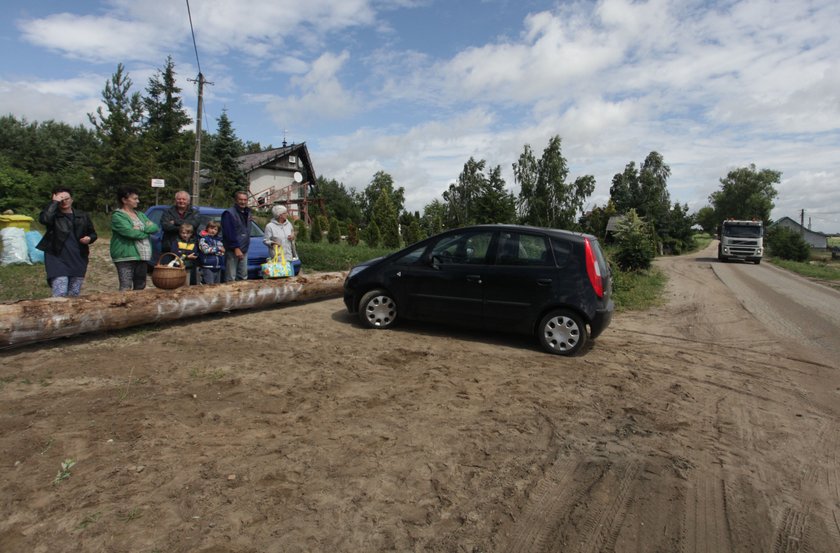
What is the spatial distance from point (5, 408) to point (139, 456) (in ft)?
5.14

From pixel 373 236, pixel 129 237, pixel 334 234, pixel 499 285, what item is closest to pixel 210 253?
pixel 129 237

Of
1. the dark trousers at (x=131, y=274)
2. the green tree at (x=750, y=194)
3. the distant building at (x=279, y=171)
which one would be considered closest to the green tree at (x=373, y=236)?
the dark trousers at (x=131, y=274)

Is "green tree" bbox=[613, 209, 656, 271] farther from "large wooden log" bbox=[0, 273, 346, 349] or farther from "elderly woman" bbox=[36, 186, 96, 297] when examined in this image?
"elderly woman" bbox=[36, 186, 96, 297]

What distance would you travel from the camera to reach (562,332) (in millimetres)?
5852

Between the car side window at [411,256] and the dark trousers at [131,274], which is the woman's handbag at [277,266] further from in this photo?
the car side window at [411,256]

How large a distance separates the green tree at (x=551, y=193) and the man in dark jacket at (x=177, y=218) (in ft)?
103

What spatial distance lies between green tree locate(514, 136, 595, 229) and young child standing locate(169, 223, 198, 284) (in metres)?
31.3

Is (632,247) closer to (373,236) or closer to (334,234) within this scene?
(373,236)

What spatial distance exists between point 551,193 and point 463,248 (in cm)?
3293

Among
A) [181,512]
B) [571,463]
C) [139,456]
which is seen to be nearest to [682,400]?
[571,463]

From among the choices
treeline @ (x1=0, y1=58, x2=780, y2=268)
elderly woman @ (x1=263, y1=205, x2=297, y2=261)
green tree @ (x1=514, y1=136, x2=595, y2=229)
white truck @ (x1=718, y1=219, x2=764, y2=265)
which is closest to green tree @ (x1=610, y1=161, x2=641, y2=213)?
treeline @ (x1=0, y1=58, x2=780, y2=268)

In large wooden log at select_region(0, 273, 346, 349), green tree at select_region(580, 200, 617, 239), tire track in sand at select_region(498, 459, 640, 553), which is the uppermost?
green tree at select_region(580, 200, 617, 239)

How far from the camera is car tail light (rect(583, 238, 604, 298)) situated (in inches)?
226

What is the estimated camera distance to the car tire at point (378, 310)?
6.80 m
